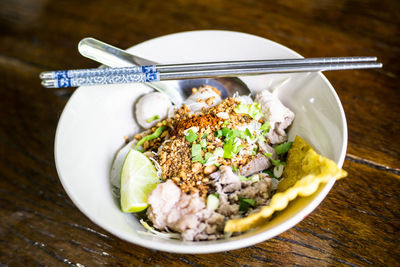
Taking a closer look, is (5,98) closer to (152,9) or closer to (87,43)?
(87,43)

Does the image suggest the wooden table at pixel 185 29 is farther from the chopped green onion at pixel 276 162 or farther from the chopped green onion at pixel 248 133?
the chopped green onion at pixel 248 133

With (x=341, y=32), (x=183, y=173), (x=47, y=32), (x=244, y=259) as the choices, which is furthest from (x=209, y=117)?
(x=47, y=32)

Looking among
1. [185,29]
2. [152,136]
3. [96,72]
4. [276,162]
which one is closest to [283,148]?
[276,162]

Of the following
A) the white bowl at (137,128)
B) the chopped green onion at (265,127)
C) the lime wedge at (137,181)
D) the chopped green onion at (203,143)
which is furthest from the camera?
the chopped green onion at (265,127)

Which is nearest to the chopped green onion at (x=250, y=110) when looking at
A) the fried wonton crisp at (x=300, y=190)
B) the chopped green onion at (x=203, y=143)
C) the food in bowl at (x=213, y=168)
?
the food in bowl at (x=213, y=168)

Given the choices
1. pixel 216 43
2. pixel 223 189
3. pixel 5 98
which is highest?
pixel 216 43

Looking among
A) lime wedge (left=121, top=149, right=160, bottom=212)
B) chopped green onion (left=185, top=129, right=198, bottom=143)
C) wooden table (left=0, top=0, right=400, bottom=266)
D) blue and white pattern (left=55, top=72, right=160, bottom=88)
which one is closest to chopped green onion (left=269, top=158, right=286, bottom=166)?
wooden table (left=0, top=0, right=400, bottom=266)

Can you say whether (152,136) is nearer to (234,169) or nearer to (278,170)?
(234,169)
